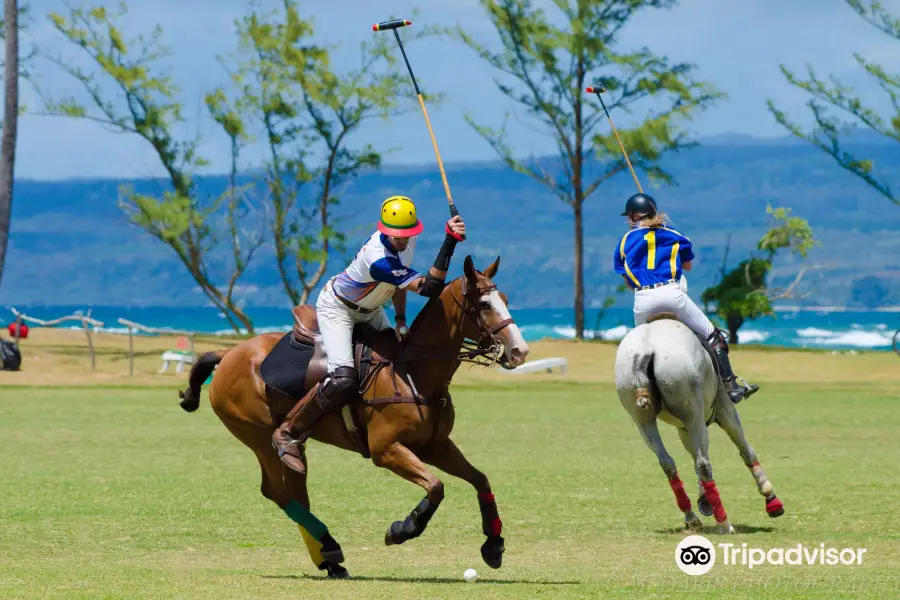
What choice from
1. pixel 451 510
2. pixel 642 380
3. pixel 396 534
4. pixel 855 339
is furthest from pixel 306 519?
pixel 855 339

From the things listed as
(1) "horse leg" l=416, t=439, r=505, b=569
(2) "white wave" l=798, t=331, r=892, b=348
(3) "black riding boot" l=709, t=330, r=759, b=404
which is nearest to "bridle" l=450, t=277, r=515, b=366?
(1) "horse leg" l=416, t=439, r=505, b=569

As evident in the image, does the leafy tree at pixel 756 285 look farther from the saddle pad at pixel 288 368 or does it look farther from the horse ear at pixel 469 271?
the horse ear at pixel 469 271

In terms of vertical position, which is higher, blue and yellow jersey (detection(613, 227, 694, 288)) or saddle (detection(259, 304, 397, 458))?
blue and yellow jersey (detection(613, 227, 694, 288))

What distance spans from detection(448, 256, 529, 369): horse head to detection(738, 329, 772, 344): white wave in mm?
101006

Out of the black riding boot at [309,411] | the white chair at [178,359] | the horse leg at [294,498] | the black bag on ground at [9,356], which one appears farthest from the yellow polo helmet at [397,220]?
the black bag on ground at [9,356]

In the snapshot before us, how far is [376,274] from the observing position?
10.2 meters

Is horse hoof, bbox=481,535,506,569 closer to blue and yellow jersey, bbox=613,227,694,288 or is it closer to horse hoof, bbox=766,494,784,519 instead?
horse hoof, bbox=766,494,784,519

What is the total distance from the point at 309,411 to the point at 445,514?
3.63 meters

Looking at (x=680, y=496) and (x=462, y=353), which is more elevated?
(x=462, y=353)

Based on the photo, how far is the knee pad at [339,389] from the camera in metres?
10.3

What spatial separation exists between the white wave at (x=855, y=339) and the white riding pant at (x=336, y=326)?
98916 mm

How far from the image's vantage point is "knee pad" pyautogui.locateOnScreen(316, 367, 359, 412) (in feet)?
33.7

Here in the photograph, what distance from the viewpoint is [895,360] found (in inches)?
1626

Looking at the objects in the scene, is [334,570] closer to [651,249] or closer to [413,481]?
[413,481]
